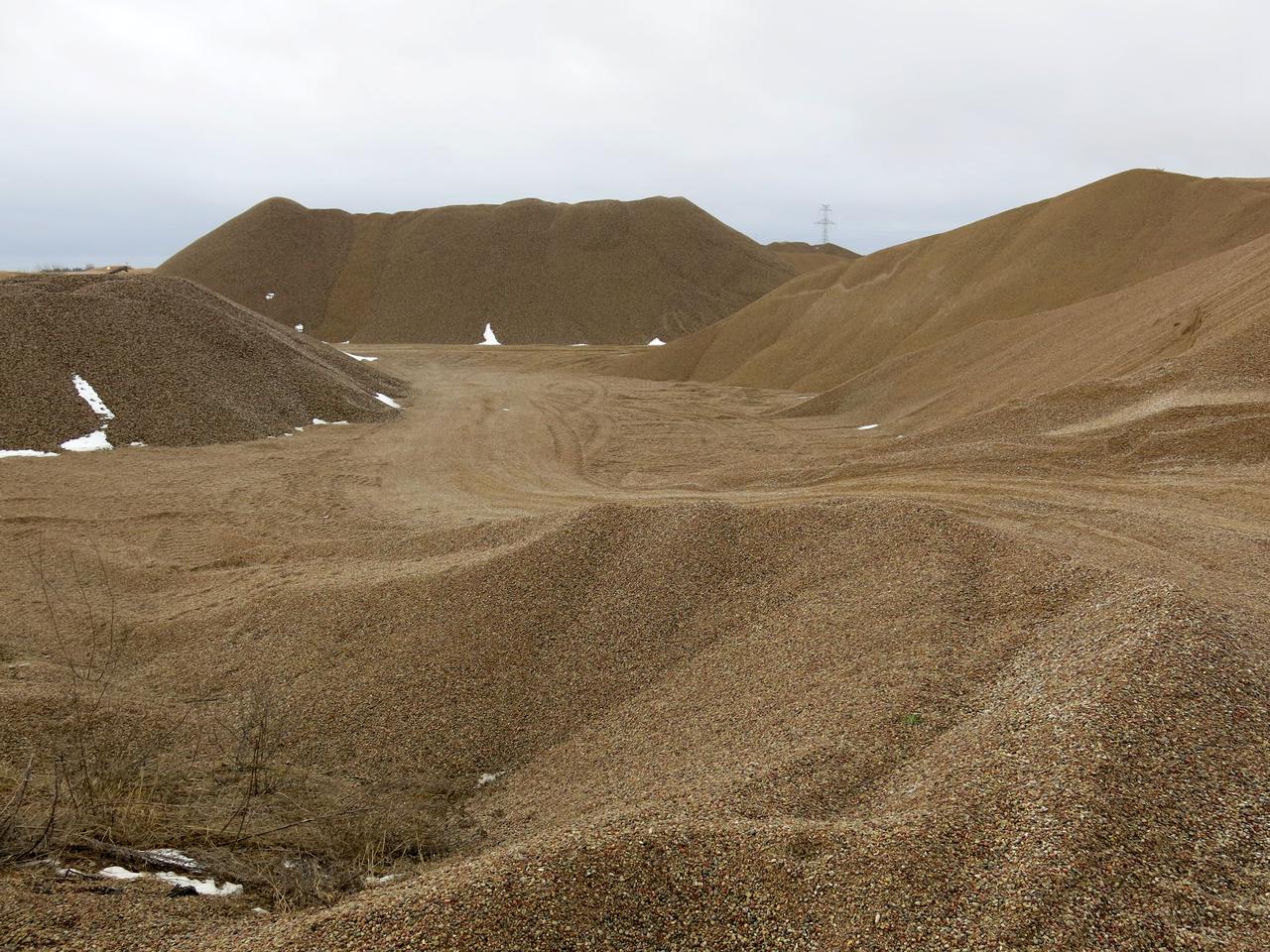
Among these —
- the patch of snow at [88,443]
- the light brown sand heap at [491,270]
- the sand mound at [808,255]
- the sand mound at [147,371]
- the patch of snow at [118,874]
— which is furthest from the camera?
the sand mound at [808,255]

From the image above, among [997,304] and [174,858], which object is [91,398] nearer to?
[174,858]

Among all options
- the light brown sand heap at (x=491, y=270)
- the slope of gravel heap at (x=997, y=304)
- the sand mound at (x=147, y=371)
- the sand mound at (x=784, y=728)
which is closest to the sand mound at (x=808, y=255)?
the light brown sand heap at (x=491, y=270)

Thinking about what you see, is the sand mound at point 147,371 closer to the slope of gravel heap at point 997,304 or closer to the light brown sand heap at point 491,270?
the slope of gravel heap at point 997,304

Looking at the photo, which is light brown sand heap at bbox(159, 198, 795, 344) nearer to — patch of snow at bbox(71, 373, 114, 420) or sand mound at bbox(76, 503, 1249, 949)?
patch of snow at bbox(71, 373, 114, 420)

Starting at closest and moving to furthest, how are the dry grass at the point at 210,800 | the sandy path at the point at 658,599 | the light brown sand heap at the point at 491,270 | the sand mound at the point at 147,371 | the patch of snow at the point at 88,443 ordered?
the dry grass at the point at 210,800, the sandy path at the point at 658,599, the patch of snow at the point at 88,443, the sand mound at the point at 147,371, the light brown sand heap at the point at 491,270

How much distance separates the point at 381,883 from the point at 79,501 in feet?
29.2

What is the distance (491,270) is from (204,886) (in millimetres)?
40633

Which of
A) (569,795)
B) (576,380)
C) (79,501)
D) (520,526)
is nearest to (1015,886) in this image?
(569,795)

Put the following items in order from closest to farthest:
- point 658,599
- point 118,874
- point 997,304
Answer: point 118,874 → point 658,599 → point 997,304

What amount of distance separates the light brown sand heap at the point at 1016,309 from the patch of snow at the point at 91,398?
41.2 feet

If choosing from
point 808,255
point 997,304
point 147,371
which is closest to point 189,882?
point 147,371

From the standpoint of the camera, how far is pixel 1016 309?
59.0 feet

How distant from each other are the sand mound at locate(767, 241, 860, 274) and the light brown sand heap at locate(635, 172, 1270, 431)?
27351 millimetres

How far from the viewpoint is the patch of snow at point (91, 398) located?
42.6ft
